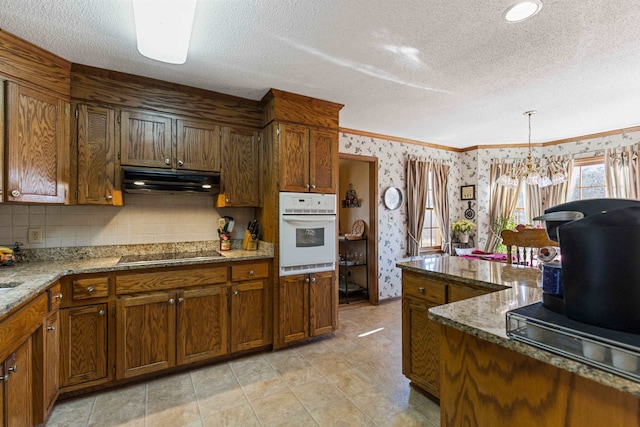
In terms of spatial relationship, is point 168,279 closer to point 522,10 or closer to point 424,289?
point 424,289

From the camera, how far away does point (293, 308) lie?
2.86 m

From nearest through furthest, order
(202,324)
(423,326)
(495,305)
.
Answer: (495,305), (423,326), (202,324)

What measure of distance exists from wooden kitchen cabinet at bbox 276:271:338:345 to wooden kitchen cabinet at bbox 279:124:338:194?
0.88 meters

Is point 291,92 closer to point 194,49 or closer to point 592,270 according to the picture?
point 194,49

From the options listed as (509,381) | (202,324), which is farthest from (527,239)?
(202,324)

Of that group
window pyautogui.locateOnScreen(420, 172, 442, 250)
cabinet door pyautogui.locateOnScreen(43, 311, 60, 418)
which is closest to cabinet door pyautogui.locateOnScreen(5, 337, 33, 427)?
cabinet door pyautogui.locateOnScreen(43, 311, 60, 418)

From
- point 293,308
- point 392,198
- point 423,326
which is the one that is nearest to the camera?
point 423,326

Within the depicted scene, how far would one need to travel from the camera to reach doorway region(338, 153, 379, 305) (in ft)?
14.1

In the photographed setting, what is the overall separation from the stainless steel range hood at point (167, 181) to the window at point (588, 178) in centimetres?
503

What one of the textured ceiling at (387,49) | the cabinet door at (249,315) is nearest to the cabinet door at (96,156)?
the textured ceiling at (387,49)

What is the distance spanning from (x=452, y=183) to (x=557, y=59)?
10.1 feet

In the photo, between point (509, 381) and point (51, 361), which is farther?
point (51, 361)

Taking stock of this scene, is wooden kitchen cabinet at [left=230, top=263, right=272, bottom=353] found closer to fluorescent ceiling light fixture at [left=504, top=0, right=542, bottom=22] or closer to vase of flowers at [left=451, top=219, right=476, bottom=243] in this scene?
fluorescent ceiling light fixture at [left=504, top=0, right=542, bottom=22]

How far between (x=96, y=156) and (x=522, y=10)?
305cm
